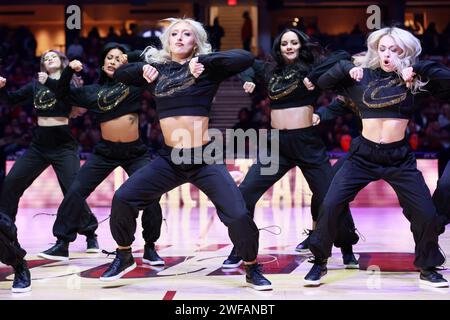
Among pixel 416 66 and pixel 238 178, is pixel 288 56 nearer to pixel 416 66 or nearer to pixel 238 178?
pixel 416 66

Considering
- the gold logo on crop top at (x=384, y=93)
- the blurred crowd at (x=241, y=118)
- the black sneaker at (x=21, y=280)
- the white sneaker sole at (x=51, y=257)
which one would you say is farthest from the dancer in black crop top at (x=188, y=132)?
the blurred crowd at (x=241, y=118)

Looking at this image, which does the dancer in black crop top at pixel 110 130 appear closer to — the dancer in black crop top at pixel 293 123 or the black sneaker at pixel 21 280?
the dancer in black crop top at pixel 293 123

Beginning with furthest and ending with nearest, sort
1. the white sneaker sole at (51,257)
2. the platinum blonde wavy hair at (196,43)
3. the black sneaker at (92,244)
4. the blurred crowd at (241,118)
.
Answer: the blurred crowd at (241,118)
the black sneaker at (92,244)
the white sneaker sole at (51,257)
the platinum blonde wavy hair at (196,43)

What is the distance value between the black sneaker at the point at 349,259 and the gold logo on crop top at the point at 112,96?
7.91ft

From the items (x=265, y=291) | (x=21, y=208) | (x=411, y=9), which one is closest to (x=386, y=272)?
(x=265, y=291)

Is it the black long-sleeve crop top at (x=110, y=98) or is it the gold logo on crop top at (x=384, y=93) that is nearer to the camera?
the gold logo on crop top at (x=384, y=93)

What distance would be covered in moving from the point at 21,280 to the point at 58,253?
160cm

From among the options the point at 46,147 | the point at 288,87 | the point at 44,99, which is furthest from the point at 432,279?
the point at 44,99

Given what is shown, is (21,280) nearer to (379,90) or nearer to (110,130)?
(110,130)

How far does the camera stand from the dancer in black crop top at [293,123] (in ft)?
22.2

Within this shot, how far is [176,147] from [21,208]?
669 centimetres

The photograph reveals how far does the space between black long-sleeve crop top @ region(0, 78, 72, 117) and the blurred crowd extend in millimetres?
3559

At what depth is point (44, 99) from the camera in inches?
301
